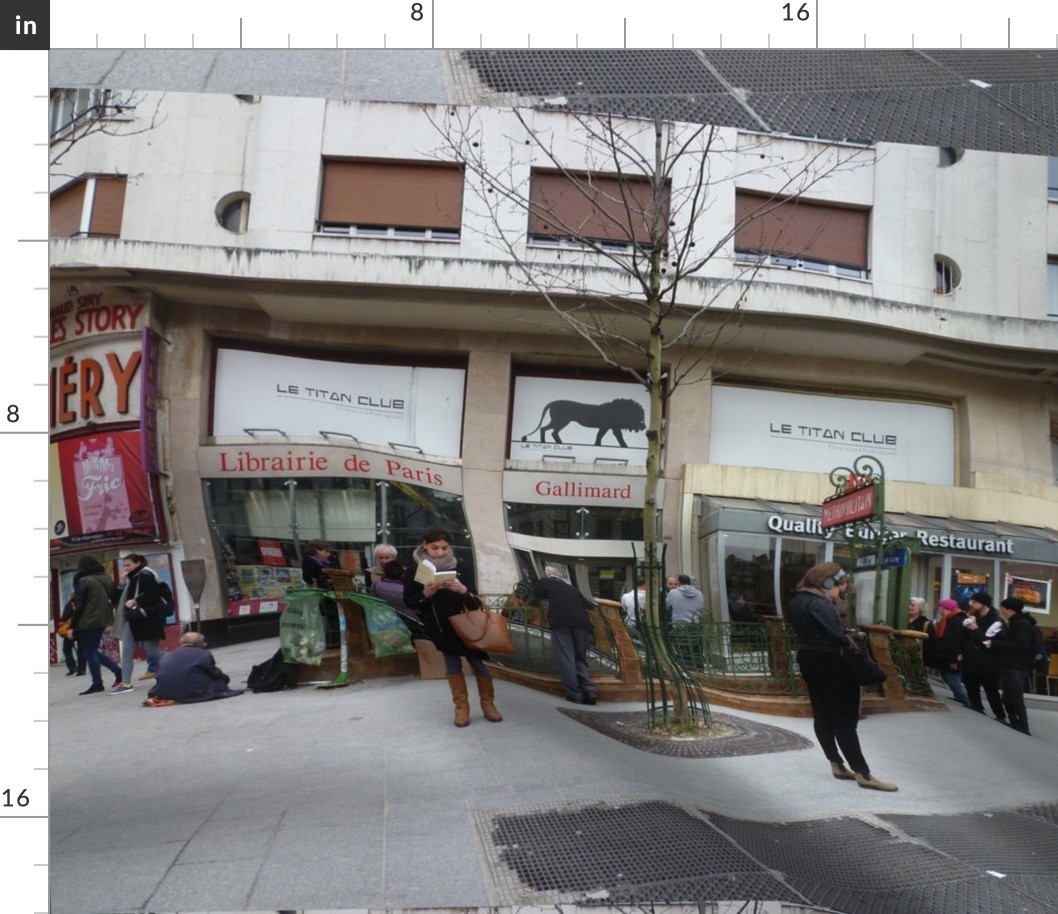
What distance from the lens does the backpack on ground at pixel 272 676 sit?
3094mm

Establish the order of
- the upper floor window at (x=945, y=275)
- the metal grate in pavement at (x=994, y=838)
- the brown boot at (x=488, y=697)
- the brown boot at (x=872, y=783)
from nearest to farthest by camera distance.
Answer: the metal grate in pavement at (x=994, y=838), the brown boot at (x=872, y=783), the brown boot at (x=488, y=697), the upper floor window at (x=945, y=275)

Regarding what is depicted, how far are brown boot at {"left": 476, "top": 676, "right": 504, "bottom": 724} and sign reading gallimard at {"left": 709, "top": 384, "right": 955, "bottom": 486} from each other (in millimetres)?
1205

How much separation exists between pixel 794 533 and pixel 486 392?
1216 mm

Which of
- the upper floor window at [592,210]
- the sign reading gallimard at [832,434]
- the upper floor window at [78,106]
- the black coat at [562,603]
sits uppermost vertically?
the upper floor window at [78,106]

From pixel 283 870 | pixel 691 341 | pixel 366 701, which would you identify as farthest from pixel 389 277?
pixel 283 870

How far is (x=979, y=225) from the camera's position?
3.42m

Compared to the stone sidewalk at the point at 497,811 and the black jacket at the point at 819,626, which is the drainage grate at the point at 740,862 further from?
the black jacket at the point at 819,626

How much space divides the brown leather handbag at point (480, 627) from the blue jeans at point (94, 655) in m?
1.16

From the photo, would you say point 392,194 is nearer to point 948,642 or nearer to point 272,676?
point 272,676

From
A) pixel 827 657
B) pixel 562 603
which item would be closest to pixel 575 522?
pixel 562 603

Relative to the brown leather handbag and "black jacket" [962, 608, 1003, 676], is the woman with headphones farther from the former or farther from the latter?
the brown leather handbag

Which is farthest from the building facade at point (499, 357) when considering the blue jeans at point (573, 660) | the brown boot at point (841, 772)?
the brown boot at point (841, 772)

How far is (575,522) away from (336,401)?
95cm

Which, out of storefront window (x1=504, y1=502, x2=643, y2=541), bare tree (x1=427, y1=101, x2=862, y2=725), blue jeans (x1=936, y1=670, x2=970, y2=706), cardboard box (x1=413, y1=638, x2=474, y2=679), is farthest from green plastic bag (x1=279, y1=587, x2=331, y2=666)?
blue jeans (x1=936, y1=670, x2=970, y2=706)
